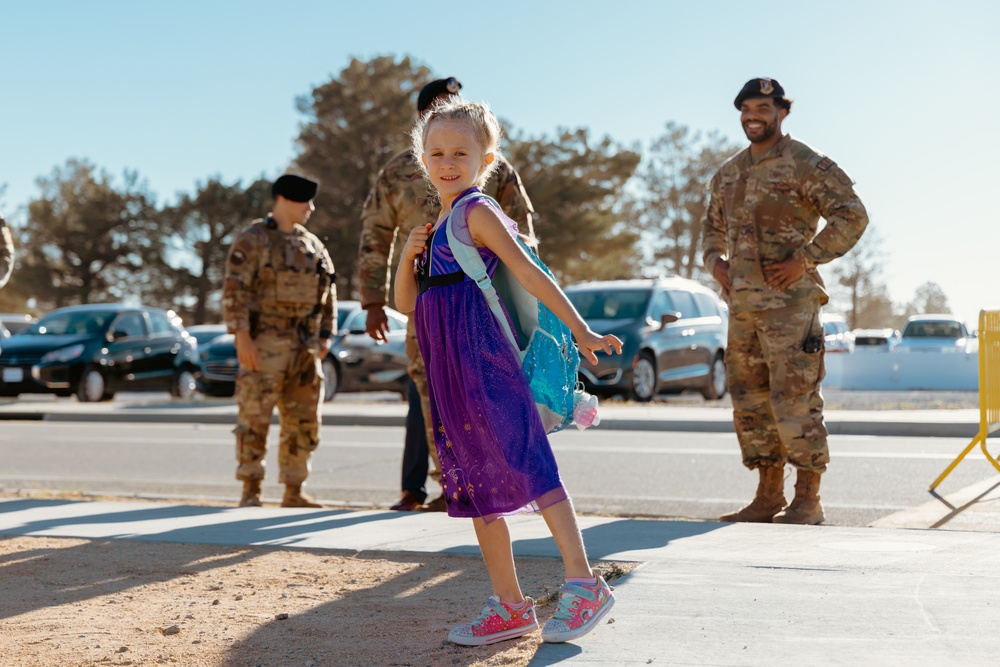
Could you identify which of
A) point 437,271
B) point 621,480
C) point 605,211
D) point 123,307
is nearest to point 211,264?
point 605,211

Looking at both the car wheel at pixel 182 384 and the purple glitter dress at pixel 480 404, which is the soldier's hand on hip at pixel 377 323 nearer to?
the purple glitter dress at pixel 480 404

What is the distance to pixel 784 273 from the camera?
18.9ft

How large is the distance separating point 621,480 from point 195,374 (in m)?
12.2

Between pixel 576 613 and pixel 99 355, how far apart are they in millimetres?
17103

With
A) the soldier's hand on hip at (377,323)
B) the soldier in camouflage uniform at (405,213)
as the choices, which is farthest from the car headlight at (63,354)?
the soldier's hand on hip at (377,323)

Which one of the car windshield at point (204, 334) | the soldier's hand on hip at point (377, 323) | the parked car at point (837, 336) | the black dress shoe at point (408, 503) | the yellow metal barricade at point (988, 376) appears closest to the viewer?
the soldier's hand on hip at point (377, 323)

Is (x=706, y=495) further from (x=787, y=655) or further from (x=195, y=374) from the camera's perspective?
(x=195, y=374)

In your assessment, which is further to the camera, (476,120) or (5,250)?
(5,250)

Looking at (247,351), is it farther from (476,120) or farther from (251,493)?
(476,120)

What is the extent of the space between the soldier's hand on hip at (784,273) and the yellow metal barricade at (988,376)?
7.14 ft

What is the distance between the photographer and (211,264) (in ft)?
156

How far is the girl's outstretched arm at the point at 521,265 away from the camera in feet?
11.0

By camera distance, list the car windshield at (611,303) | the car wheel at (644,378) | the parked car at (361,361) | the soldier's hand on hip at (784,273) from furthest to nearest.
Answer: the parked car at (361,361) < the car windshield at (611,303) < the car wheel at (644,378) < the soldier's hand on hip at (784,273)

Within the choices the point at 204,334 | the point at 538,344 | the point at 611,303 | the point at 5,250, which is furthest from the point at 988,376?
the point at 204,334
